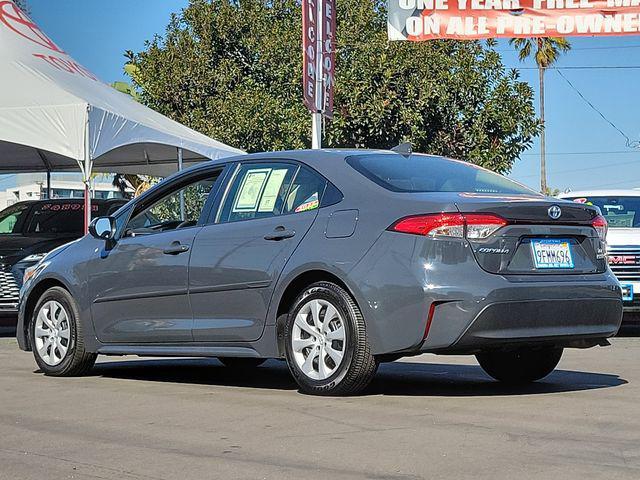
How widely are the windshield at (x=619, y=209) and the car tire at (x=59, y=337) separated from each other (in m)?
7.34

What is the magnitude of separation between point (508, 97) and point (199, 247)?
76.4 feet

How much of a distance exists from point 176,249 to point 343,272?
5.13ft

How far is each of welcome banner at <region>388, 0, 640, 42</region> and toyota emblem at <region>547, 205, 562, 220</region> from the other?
1205cm

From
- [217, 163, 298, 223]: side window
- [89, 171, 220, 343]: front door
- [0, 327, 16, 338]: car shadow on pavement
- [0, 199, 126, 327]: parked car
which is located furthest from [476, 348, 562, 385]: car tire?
[0, 327, 16, 338]: car shadow on pavement

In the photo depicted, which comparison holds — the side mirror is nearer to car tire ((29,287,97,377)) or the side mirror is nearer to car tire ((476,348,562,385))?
car tire ((29,287,97,377))

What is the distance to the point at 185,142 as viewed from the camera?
57.6ft

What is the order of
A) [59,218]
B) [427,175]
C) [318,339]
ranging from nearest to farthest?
[318,339]
[427,175]
[59,218]

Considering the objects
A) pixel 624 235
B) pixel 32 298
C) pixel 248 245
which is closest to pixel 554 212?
pixel 248 245

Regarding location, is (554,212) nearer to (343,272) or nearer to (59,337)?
(343,272)

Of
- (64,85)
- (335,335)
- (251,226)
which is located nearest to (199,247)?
(251,226)

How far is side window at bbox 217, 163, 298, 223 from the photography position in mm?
7840

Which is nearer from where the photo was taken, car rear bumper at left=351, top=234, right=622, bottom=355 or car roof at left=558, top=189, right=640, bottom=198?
car rear bumper at left=351, top=234, right=622, bottom=355

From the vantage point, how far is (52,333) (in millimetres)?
Answer: 9117

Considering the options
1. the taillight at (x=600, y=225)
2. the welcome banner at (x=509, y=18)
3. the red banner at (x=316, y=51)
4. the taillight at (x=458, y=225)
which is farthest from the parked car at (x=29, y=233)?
the taillight at (x=600, y=225)
